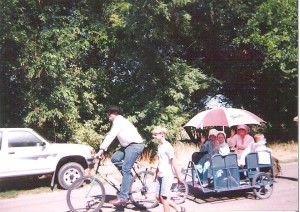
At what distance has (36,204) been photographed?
26.6 ft

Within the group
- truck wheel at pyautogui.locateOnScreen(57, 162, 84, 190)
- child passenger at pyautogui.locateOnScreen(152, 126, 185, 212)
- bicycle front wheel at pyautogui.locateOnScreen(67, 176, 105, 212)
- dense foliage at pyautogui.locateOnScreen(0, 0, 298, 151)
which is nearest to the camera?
child passenger at pyautogui.locateOnScreen(152, 126, 185, 212)

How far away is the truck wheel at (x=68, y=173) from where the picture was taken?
9.70 metres

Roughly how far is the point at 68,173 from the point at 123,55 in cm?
674

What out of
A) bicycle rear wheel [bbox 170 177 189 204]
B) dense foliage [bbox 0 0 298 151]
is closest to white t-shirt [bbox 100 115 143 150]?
bicycle rear wheel [bbox 170 177 189 204]

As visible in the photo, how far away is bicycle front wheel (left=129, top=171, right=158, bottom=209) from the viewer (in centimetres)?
702

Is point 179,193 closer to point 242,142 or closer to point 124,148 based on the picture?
point 124,148

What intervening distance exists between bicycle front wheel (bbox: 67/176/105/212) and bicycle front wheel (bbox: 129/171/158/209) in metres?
0.69

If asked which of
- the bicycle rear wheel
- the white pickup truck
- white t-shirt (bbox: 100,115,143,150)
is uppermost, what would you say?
white t-shirt (bbox: 100,115,143,150)

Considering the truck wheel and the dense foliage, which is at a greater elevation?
the dense foliage

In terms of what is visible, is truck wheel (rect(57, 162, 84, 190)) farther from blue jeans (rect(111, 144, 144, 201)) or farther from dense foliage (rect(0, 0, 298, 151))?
dense foliage (rect(0, 0, 298, 151))

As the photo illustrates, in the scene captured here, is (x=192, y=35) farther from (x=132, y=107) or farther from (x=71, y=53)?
(x=71, y=53)

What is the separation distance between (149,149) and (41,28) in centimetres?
713

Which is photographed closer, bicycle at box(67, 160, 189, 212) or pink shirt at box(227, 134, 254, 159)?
bicycle at box(67, 160, 189, 212)

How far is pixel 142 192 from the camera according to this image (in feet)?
23.3
